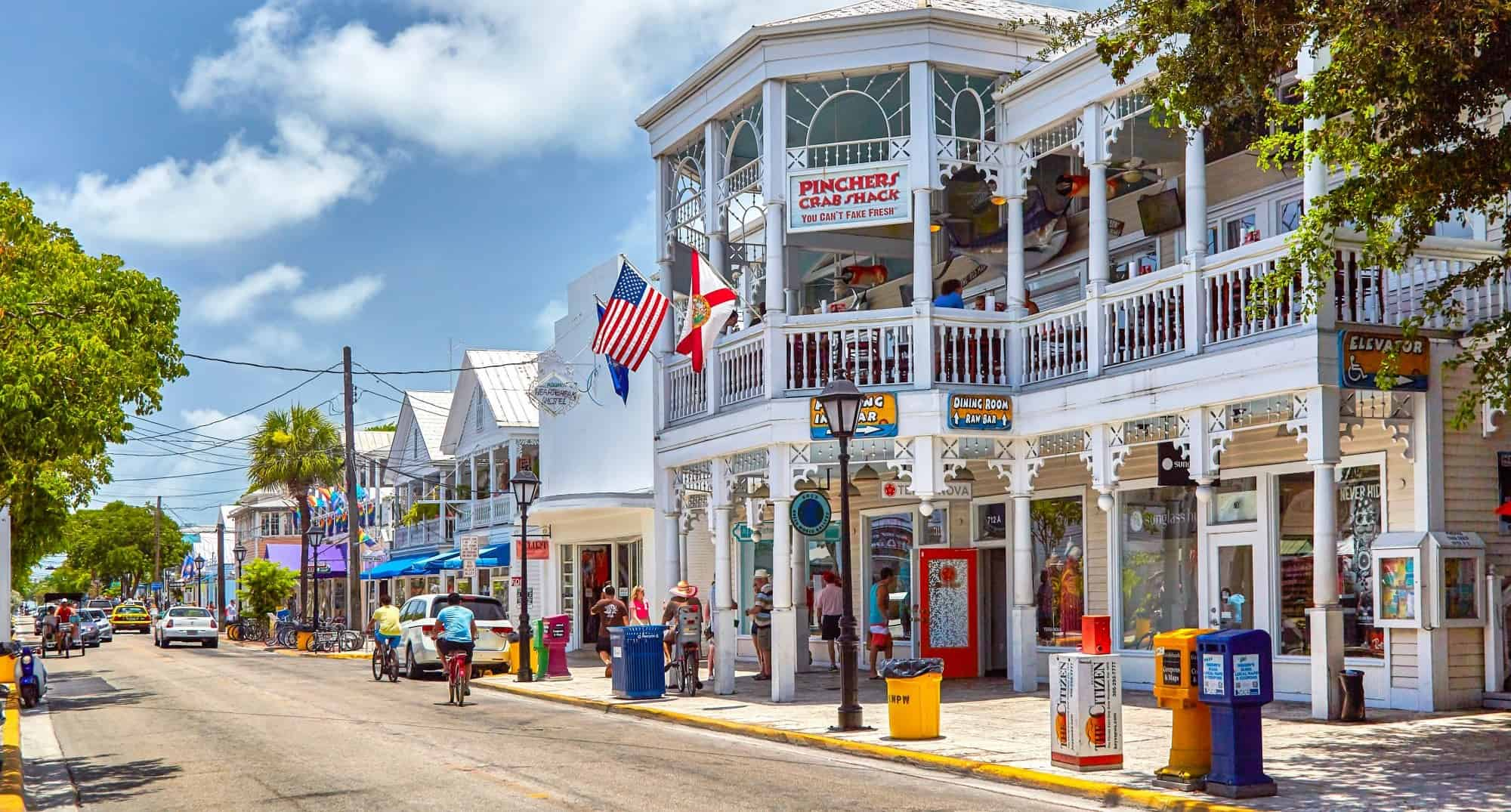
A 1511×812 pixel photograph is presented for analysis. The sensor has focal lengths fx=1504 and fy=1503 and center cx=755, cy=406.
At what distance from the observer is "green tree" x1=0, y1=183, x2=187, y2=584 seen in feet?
42.2

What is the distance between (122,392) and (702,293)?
8342mm

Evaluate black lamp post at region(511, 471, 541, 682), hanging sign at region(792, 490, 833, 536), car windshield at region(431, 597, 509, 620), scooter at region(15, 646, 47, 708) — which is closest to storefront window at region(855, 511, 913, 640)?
black lamp post at region(511, 471, 541, 682)

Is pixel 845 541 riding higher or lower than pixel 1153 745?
higher

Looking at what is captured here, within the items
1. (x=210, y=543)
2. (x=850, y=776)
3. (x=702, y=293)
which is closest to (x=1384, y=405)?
(x=850, y=776)

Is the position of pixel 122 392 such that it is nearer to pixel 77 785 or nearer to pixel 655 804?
pixel 77 785

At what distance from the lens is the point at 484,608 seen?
29547 millimetres

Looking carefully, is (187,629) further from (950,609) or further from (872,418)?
(872,418)

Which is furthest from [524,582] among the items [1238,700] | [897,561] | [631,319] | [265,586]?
[265,586]

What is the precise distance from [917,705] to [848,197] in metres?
7.58

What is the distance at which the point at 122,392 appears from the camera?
14.2 meters

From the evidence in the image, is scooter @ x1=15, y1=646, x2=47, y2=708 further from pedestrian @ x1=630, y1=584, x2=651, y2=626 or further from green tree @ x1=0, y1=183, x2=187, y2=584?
pedestrian @ x1=630, y1=584, x2=651, y2=626

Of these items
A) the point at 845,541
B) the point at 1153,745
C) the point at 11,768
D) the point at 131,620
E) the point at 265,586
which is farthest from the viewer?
the point at 131,620

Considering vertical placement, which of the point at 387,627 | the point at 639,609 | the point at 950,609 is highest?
the point at 950,609

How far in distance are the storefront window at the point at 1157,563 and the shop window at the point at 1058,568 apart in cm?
104
